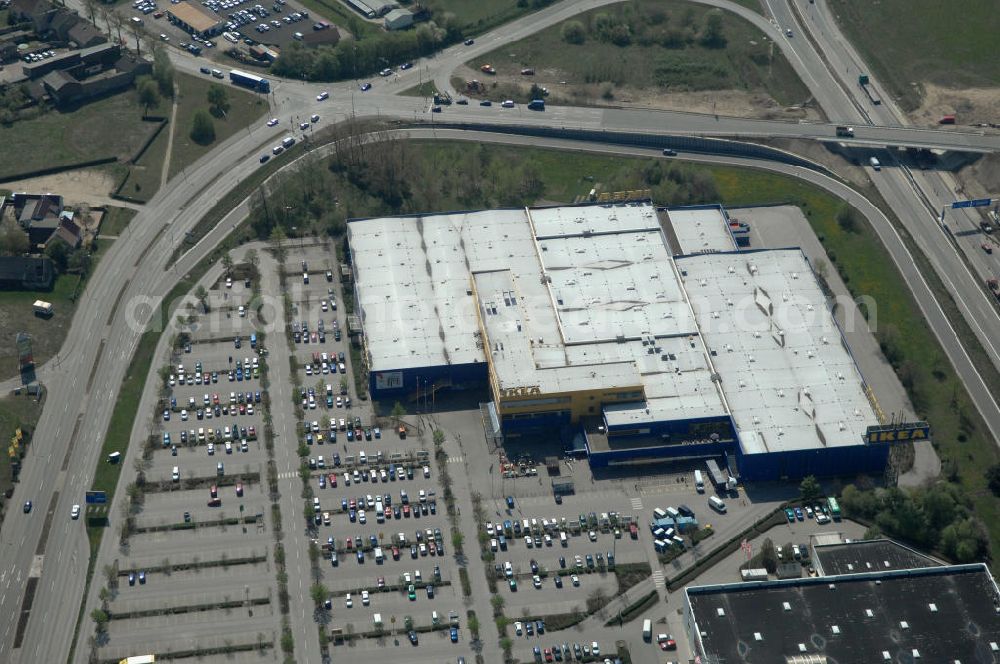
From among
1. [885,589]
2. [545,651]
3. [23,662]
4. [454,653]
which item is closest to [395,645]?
[454,653]

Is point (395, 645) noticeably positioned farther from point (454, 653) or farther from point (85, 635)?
point (85, 635)

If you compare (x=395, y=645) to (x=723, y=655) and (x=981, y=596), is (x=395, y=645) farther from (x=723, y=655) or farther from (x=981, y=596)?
(x=981, y=596)

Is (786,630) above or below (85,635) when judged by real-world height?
below

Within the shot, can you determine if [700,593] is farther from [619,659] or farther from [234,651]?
[234,651]

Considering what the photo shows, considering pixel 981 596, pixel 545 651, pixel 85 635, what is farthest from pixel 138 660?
pixel 981 596

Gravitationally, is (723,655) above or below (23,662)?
below
